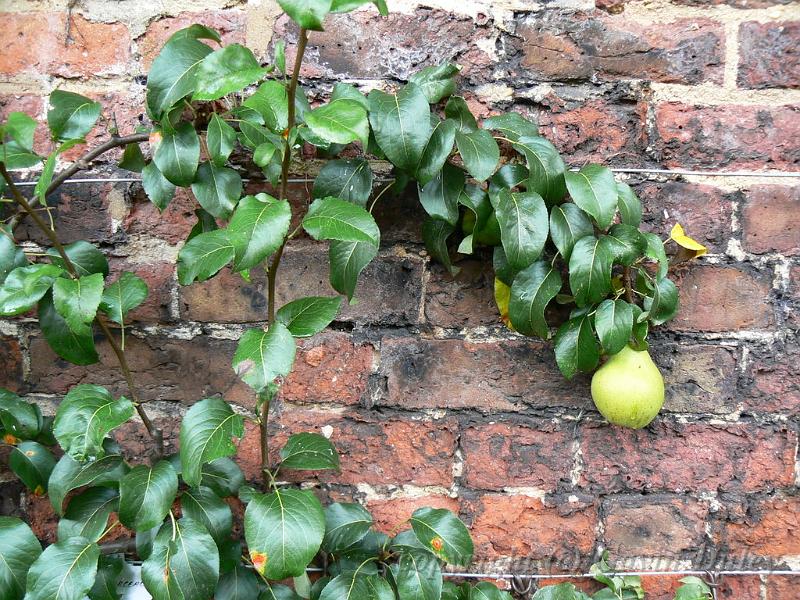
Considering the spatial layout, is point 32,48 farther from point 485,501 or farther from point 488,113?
point 485,501

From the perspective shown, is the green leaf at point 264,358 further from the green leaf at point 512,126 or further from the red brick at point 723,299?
the red brick at point 723,299

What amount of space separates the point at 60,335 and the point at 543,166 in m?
0.63

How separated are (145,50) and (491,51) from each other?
455 mm

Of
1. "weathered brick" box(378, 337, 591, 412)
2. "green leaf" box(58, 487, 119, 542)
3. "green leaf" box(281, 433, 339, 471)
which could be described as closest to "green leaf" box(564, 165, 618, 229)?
"weathered brick" box(378, 337, 591, 412)

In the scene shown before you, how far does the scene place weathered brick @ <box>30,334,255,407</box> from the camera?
0.90m

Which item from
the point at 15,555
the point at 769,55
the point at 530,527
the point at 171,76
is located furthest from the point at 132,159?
the point at 769,55

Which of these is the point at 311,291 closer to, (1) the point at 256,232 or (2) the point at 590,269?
(1) the point at 256,232

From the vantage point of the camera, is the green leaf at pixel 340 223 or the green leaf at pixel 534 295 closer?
the green leaf at pixel 340 223

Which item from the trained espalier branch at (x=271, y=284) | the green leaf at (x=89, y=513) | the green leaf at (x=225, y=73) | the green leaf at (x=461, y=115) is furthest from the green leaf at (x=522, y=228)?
the green leaf at (x=89, y=513)

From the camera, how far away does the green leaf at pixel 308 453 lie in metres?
0.81

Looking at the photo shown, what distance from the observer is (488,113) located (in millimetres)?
868

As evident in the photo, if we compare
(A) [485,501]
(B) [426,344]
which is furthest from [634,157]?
(A) [485,501]

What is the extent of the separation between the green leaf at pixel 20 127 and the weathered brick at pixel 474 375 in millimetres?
481

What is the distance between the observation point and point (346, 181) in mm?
815
